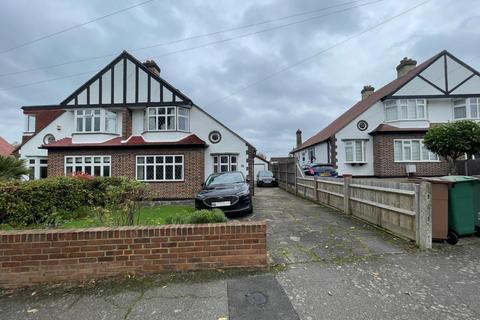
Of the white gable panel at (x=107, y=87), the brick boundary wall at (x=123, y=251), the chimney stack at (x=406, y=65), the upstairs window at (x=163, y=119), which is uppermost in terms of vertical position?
the chimney stack at (x=406, y=65)

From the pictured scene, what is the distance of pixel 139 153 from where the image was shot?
52.3ft

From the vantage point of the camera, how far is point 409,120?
18.7m

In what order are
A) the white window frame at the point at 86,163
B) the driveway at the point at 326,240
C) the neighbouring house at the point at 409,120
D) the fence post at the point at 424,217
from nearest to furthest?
the driveway at the point at 326,240
the fence post at the point at 424,217
the white window frame at the point at 86,163
the neighbouring house at the point at 409,120

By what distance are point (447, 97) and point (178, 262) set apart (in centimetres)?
2158

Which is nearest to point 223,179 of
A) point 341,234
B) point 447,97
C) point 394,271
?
point 341,234

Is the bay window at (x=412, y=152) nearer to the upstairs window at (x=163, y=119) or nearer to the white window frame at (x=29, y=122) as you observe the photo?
the upstairs window at (x=163, y=119)

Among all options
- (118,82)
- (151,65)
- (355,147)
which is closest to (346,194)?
(355,147)

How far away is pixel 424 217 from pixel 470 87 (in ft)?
63.3

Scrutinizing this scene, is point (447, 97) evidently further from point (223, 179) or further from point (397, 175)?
point (223, 179)

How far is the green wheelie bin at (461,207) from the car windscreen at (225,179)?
6153 millimetres

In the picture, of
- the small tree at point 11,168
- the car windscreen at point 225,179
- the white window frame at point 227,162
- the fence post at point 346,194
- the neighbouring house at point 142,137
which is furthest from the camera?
the white window frame at point 227,162

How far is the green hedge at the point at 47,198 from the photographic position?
5410mm

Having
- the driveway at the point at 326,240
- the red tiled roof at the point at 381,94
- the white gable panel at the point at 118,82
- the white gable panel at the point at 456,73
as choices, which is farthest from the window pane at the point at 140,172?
the white gable panel at the point at 456,73

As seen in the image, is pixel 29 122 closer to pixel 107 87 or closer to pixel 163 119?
pixel 107 87
